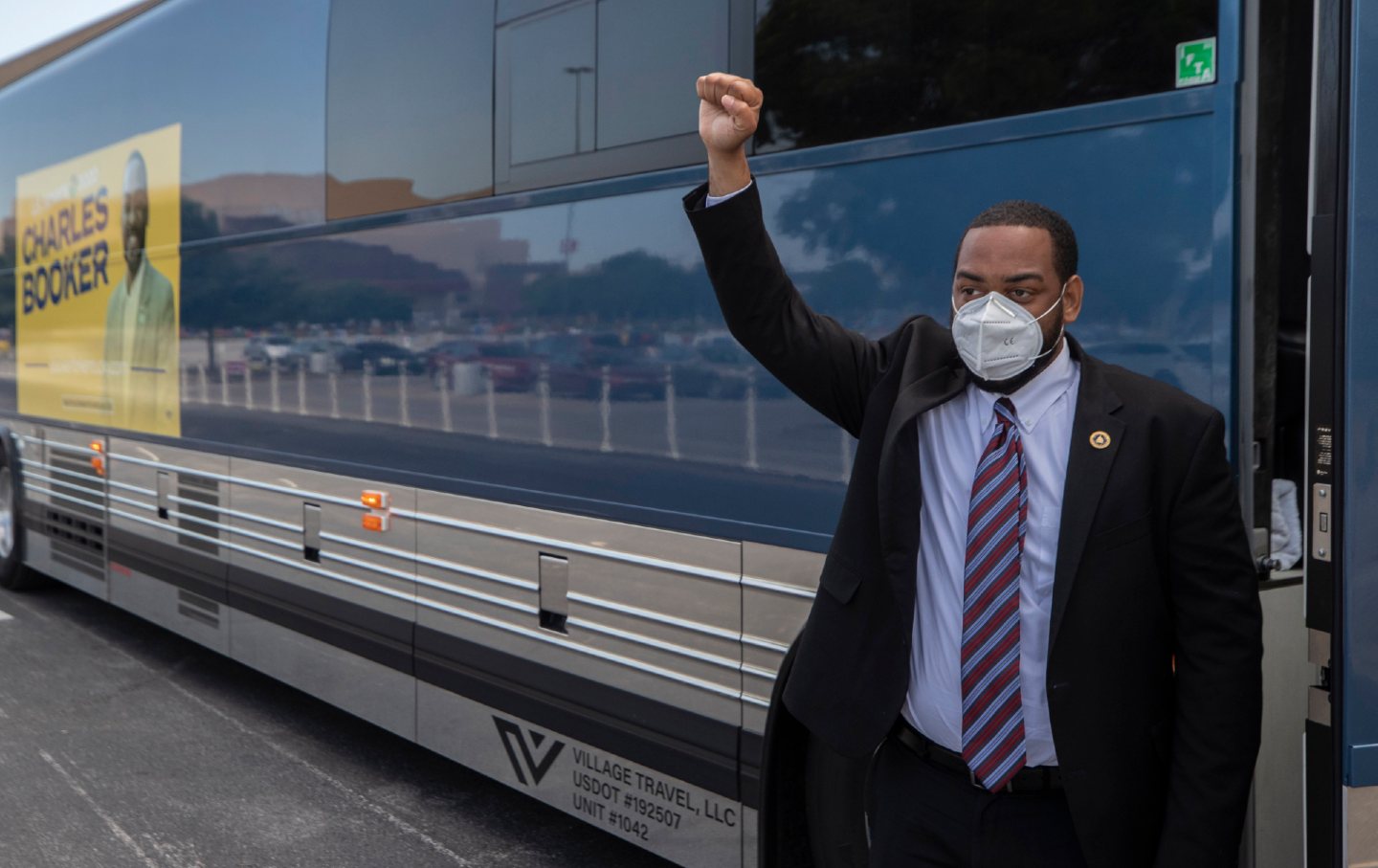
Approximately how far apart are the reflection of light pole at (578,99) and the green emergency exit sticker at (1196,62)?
1.96 metres

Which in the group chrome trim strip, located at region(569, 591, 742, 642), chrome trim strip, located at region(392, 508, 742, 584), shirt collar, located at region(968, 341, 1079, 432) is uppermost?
shirt collar, located at region(968, 341, 1079, 432)

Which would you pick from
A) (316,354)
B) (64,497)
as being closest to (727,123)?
(316,354)

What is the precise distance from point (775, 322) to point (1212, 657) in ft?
2.91

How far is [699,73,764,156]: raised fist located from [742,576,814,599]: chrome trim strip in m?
1.50

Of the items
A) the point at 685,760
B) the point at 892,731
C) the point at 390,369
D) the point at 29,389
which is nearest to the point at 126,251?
the point at 29,389

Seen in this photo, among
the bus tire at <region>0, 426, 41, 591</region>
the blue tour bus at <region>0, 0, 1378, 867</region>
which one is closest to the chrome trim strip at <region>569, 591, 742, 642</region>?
the blue tour bus at <region>0, 0, 1378, 867</region>

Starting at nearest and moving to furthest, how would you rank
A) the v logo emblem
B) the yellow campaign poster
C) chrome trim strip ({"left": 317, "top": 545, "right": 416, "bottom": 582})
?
the v logo emblem < chrome trim strip ({"left": 317, "top": 545, "right": 416, "bottom": 582}) < the yellow campaign poster

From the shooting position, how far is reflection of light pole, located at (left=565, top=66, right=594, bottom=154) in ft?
14.0

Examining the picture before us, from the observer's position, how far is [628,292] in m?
4.09

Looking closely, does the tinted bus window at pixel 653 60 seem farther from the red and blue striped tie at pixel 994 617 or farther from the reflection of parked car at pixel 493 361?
the red and blue striped tie at pixel 994 617

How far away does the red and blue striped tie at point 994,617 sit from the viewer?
221cm

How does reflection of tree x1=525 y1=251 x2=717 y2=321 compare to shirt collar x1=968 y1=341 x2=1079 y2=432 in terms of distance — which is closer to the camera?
shirt collar x1=968 y1=341 x2=1079 y2=432

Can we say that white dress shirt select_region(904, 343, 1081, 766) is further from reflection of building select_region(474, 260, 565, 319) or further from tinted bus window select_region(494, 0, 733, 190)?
reflection of building select_region(474, 260, 565, 319)

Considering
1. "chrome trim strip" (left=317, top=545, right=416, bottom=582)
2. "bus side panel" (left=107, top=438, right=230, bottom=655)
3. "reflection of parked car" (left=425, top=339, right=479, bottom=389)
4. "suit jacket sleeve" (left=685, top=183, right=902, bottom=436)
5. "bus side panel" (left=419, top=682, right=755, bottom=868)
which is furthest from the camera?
"bus side panel" (left=107, top=438, right=230, bottom=655)
